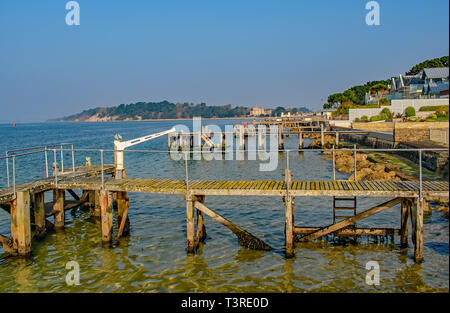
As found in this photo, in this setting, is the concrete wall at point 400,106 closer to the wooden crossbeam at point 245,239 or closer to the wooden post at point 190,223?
the wooden crossbeam at point 245,239

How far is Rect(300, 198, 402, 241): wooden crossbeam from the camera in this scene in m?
11.2

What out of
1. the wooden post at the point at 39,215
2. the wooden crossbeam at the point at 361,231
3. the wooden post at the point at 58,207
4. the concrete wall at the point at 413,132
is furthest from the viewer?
the concrete wall at the point at 413,132

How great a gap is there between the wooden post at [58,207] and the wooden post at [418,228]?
38.4ft

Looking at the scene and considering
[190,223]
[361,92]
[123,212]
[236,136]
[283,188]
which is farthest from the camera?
[361,92]

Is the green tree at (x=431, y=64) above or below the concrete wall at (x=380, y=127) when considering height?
above

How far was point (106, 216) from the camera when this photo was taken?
12.4m

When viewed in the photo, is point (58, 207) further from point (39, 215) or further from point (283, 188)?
point (283, 188)

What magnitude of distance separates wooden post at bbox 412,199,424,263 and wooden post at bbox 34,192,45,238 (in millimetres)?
11419

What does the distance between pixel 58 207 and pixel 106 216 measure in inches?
130

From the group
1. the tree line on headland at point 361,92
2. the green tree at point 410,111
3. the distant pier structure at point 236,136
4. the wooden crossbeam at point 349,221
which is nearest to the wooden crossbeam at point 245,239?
the wooden crossbeam at point 349,221

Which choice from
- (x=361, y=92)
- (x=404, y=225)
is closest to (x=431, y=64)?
(x=361, y=92)

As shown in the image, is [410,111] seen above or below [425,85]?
below

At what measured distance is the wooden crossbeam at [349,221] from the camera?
11.2 m
